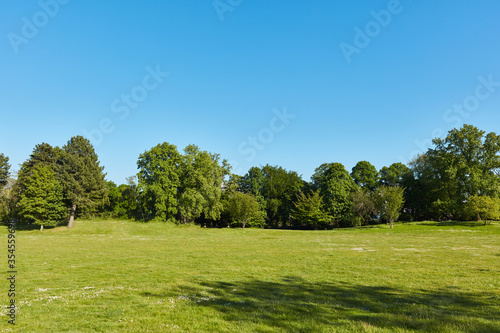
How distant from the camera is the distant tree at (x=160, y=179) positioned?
6919cm

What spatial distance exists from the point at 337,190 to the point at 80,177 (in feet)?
208

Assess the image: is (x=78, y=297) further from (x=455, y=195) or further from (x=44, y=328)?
(x=455, y=195)

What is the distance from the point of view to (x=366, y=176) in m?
88.4

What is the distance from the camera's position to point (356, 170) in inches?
3546

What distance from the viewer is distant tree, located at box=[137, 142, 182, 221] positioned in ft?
227

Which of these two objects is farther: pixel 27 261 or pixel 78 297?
pixel 27 261

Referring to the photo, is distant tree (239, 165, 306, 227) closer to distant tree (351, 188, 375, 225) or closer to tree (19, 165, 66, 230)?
distant tree (351, 188, 375, 225)

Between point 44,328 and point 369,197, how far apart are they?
7647cm

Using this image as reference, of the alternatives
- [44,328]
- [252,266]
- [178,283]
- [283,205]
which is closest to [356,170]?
[283,205]

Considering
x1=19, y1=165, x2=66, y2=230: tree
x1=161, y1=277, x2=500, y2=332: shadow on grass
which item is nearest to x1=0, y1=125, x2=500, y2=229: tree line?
x1=19, y1=165, x2=66, y2=230: tree

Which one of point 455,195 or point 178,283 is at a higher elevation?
point 455,195

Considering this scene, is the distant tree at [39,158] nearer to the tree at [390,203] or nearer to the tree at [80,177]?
the tree at [80,177]

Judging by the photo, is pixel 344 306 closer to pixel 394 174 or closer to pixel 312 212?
pixel 312 212

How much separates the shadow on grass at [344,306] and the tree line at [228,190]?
2217 inches
